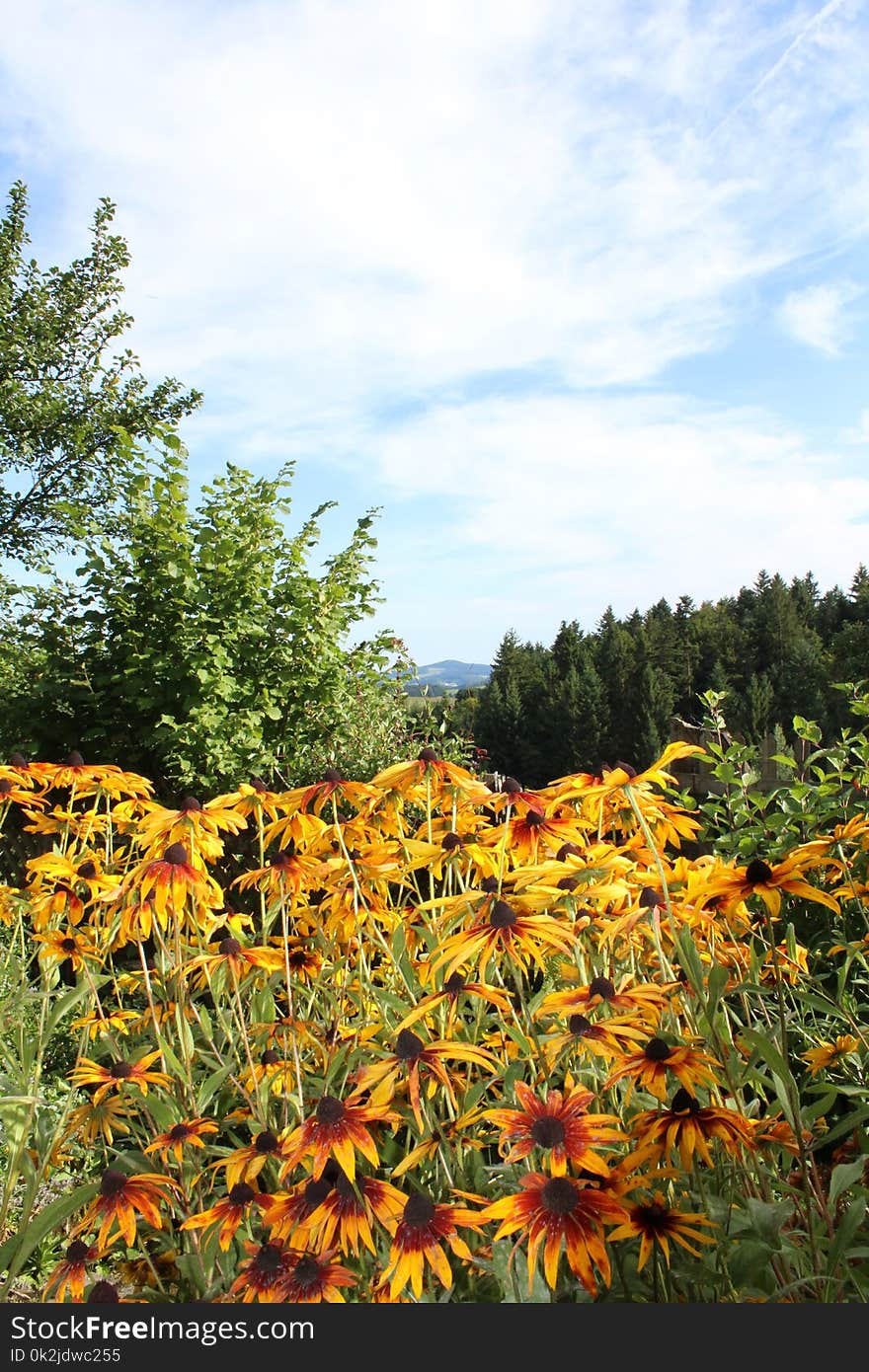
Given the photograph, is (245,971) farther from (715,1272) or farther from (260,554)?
(260,554)

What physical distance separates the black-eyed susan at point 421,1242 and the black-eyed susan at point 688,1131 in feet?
0.67

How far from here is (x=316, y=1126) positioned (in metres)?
0.96

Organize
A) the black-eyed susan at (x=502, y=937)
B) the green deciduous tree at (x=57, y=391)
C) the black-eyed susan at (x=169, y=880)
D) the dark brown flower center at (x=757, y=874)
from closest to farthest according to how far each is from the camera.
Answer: the black-eyed susan at (x=502, y=937), the dark brown flower center at (x=757, y=874), the black-eyed susan at (x=169, y=880), the green deciduous tree at (x=57, y=391)

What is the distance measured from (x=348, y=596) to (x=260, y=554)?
0.58 metres

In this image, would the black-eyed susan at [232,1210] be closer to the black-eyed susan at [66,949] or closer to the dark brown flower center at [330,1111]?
the dark brown flower center at [330,1111]

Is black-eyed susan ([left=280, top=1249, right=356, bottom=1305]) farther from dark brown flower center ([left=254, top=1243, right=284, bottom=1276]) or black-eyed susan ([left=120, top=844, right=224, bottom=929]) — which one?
black-eyed susan ([left=120, top=844, right=224, bottom=929])

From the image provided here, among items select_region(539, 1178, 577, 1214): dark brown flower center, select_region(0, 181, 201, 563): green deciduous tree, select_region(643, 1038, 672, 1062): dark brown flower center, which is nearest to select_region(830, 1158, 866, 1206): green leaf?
select_region(643, 1038, 672, 1062): dark brown flower center

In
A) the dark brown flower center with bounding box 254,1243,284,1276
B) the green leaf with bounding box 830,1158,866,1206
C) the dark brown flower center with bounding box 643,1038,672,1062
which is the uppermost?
the dark brown flower center with bounding box 643,1038,672,1062

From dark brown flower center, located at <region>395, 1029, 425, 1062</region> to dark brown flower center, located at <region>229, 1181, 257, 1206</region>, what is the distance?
257 mm

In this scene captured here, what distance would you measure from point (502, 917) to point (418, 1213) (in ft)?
1.02

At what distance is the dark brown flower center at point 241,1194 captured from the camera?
41.7 inches

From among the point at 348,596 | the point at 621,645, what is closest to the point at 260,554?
the point at 348,596

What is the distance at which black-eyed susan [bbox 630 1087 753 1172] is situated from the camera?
933 mm

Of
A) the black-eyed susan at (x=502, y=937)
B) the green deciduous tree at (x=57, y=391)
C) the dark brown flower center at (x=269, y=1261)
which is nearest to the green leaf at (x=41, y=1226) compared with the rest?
the dark brown flower center at (x=269, y=1261)
